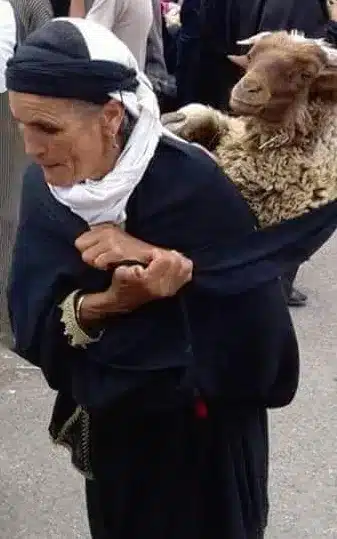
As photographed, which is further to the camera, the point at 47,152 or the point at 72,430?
the point at 72,430

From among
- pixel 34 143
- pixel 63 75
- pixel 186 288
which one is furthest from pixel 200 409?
pixel 63 75

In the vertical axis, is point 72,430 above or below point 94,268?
below

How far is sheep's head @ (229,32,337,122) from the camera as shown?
239 centimetres

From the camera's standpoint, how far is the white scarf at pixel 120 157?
7.41 ft

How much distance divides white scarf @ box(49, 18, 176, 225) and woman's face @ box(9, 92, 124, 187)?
0.03 metres

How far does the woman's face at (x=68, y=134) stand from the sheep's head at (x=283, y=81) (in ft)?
1.03

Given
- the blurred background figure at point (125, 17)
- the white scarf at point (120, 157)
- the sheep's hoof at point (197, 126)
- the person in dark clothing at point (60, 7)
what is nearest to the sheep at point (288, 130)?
the sheep's hoof at point (197, 126)

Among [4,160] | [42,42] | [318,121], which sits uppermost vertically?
[42,42]

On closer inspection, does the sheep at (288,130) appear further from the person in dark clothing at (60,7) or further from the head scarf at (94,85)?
the person in dark clothing at (60,7)

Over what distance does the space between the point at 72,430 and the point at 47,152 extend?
0.79 m

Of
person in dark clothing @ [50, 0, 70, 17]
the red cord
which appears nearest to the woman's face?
the red cord

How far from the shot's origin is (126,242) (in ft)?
7.45

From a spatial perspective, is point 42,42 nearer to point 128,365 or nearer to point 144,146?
point 144,146

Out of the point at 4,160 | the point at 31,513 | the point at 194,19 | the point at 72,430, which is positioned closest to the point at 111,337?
the point at 72,430
